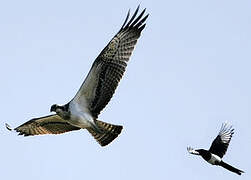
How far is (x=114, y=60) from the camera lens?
13234mm

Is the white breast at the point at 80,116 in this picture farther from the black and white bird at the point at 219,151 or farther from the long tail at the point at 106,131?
the black and white bird at the point at 219,151

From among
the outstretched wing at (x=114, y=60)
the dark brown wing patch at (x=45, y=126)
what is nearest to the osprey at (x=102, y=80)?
the outstretched wing at (x=114, y=60)

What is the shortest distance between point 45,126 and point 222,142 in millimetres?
5085

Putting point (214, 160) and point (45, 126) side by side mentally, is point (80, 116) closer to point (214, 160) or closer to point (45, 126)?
point (45, 126)

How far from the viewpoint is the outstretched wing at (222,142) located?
17.1 m

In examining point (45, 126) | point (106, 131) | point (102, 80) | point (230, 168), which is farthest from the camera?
point (230, 168)

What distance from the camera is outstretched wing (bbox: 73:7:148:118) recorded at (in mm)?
13180

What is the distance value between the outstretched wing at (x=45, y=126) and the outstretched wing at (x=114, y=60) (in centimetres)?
158

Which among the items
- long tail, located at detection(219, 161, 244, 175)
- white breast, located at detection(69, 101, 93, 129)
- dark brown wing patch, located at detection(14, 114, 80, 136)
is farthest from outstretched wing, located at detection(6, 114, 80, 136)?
long tail, located at detection(219, 161, 244, 175)

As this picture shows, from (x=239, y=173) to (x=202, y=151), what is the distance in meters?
1.35

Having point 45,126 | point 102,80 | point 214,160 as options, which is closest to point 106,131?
point 102,80

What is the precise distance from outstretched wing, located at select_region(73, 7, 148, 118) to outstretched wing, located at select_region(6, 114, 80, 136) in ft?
5.18

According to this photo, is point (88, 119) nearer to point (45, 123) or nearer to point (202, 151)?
point (45, 123)

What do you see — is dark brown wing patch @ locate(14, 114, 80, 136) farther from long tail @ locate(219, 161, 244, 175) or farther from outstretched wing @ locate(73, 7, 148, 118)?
long tail @ locate(219, 161, 244, 175)
